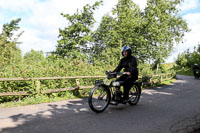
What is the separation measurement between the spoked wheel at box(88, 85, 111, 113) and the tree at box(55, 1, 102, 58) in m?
20.0

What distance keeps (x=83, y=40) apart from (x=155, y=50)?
39.4ft

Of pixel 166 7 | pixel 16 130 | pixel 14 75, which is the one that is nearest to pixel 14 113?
pixel 16 130

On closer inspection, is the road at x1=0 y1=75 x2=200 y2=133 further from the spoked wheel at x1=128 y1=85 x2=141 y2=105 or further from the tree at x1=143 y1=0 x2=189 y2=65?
the tree at x1=143 y1=0 x2=189 y2=65

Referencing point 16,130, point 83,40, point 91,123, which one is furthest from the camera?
point 83,40

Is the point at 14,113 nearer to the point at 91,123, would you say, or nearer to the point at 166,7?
the point at 91,123

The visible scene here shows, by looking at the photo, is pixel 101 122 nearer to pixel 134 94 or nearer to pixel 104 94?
pixel 104 94

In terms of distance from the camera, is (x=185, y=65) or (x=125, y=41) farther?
(x=185, y=65)

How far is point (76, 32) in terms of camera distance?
26.2 m

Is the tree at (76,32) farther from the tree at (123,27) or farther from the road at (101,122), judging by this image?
the road at (101,122)

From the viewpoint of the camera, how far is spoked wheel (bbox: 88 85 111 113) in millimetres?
5176

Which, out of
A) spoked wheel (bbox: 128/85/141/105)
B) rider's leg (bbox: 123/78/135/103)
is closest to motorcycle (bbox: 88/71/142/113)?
rider's leg (bbox: 123/78/135/103)

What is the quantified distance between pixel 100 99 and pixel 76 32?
22036 millimetres

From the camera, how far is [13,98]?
22.9 feet

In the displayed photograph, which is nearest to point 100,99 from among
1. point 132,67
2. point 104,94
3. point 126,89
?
point 104,94
